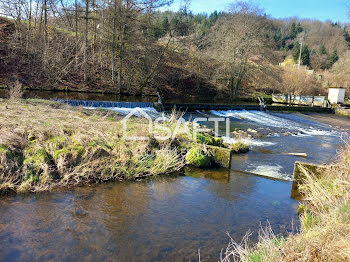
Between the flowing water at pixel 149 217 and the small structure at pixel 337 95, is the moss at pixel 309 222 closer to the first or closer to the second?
the flowing water at pixel 149 217

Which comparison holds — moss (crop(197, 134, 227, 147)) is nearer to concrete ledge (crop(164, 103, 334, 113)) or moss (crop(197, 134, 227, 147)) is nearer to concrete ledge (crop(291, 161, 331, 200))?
concrete ledge (crop(291, 161, 331, 200))

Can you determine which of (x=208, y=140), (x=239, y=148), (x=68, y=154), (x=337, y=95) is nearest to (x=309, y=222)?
(x=208, y=140)

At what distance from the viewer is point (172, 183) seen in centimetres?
766

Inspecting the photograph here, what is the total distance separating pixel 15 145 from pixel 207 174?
5130 millimetres

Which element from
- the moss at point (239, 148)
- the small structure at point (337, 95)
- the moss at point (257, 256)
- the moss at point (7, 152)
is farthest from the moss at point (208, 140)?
the small structure at point (337, 95)

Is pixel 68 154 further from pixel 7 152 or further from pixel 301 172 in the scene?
pixel 301 172

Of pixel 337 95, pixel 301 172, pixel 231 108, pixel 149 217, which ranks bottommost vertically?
pixel 149 217

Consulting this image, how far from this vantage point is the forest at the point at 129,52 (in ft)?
75.0

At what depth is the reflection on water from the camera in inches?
180

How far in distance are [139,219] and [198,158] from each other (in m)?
3.74

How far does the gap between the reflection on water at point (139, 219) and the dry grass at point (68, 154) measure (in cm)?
43

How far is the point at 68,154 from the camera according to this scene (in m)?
7.24

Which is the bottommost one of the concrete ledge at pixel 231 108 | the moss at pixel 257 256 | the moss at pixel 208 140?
the moss at pixel 257 256

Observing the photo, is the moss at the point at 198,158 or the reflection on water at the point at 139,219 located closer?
the reflection on water at the point at 139,219
